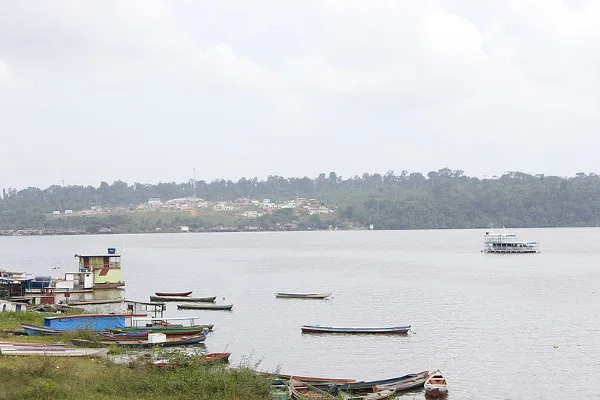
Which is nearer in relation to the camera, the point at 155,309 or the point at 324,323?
the point at 155,309

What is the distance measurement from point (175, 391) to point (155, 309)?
89.0ft

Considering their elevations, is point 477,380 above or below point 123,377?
below

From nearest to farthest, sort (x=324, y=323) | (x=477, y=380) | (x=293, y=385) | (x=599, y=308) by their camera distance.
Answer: (x=293, y=385)
(x=477, y=380)
(x=324, y=323)
(x=599, y=308)

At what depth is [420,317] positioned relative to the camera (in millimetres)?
63469

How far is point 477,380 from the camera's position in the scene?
3972 cm

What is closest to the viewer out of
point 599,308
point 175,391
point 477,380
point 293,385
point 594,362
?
point 175,391

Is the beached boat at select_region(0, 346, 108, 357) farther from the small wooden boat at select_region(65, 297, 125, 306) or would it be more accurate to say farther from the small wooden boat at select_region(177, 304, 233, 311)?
the small wooden boat at select_region(177, 304, 233, 311)

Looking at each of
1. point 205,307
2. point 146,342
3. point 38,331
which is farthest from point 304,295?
point 38,331

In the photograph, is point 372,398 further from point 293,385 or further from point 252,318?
point 252,318

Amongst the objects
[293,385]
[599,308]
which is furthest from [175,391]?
[599,308]

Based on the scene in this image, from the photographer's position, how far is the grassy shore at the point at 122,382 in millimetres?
24844

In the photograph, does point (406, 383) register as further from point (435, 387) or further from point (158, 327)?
point (158, 327)

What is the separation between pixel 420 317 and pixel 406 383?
1145 inches

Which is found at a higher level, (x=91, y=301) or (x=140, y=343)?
(x=140, y=343)
